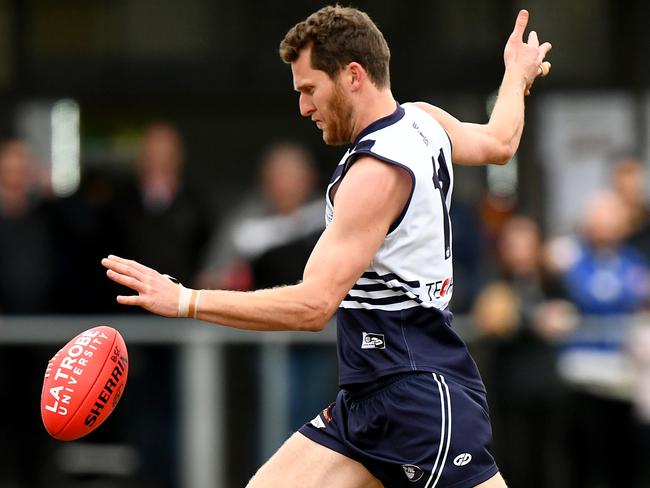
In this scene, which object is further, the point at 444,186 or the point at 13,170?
the point at 13,170

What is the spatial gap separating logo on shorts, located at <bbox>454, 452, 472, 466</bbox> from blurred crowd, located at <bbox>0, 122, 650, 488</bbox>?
398 cm

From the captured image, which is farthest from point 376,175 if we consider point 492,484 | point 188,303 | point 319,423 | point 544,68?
point 544,68

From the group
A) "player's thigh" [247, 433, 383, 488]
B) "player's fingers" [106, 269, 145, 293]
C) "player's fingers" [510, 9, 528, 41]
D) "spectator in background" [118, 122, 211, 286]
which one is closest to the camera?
"player's fingers" [106, 269, 145, 293]

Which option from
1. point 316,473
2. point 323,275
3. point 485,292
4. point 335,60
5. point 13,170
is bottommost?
point 485,292

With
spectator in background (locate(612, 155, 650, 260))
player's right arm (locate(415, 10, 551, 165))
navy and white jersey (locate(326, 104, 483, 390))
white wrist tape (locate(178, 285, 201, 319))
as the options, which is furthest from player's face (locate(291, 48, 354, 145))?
spectator in background (locate(612, 155, 650, 260))

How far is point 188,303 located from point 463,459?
47.2 inches

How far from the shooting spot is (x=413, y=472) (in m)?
5.43

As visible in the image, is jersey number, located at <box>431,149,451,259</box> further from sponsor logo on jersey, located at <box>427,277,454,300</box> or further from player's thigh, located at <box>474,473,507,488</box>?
player's thigh, located at <box>474,473,507,488</box>

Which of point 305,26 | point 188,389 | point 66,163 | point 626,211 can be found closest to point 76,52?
point 66,163

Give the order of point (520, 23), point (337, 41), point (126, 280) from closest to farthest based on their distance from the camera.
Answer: point (126, 280)
point (337, 41)
point (520, 23)

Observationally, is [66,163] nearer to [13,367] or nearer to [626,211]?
[13,367]

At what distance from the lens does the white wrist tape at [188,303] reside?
16.2 ft

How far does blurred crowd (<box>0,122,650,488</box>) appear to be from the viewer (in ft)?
31.0

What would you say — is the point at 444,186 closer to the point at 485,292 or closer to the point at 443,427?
the point at 443,427
